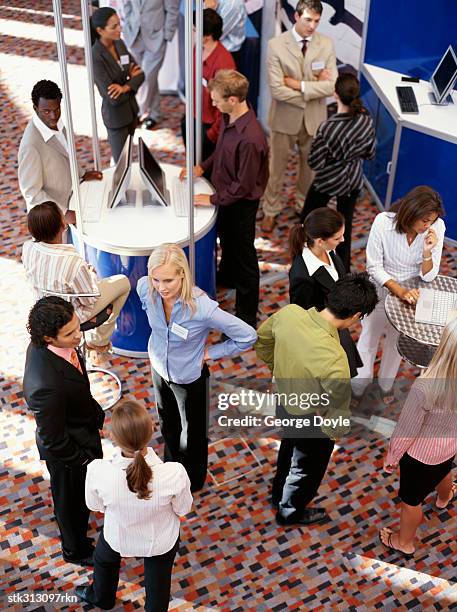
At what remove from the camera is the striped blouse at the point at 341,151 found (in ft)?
16.2

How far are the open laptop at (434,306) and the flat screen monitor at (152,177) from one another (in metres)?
1.71

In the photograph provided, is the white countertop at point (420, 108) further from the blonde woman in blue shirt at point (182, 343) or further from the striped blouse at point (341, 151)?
the blonde woman in blue shirt at point (182, 343)

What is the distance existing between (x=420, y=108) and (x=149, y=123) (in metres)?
2.69

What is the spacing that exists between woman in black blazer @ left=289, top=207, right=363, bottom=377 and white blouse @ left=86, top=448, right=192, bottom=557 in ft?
Answer: 3.85

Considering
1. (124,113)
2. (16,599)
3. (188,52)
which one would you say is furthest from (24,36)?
(16,599)

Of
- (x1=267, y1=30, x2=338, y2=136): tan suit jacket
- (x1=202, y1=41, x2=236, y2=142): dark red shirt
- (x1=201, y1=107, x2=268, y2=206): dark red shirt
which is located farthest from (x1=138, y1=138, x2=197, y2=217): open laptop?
(x1=267, y1=30, x2=338, y2=136): tan suit jacket

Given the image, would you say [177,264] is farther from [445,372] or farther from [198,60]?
[198,60]

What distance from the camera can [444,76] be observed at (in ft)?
19.5

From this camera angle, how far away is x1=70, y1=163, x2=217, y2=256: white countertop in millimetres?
4473

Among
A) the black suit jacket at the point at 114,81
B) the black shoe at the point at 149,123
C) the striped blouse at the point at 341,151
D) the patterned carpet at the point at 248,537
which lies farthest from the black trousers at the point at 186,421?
the black shoe at the point at 149,123

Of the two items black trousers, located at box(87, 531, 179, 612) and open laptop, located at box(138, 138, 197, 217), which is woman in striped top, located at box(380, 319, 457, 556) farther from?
open laptop, located at box(138, 138, 197, 217)

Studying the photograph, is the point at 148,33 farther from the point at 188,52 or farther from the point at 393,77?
the point at 188,52

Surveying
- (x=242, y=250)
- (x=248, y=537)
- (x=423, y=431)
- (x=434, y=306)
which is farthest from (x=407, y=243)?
(x=248, y=537)

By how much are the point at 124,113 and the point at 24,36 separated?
3.99 metres
